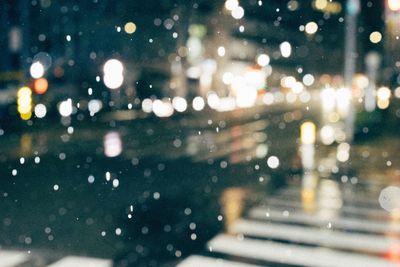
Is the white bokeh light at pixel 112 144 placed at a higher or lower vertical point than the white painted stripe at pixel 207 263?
higher

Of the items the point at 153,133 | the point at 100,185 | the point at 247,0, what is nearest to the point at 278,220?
the point at 100,185

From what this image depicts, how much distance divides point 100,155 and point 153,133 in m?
9.76

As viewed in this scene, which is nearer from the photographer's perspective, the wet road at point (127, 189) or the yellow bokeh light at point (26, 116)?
the wet road at point (127, 189)

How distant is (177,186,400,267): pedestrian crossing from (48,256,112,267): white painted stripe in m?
→ 0.77

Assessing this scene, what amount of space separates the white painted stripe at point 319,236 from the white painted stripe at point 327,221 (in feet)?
1.20

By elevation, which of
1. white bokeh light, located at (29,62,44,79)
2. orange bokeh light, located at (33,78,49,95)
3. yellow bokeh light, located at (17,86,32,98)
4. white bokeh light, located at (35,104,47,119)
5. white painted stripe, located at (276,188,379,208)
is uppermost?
white bokeh light, located at (29,62,44,79)

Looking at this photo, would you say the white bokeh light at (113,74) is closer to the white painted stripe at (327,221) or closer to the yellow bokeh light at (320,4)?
the white painted stripe at (327,221)

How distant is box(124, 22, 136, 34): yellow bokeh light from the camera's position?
53269 mm

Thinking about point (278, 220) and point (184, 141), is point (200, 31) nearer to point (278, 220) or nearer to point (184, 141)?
point (184, 141)

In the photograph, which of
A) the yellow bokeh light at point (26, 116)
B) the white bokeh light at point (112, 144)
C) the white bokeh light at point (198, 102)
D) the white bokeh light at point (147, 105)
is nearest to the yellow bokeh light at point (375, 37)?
the white bokeh light at point (112, 144)

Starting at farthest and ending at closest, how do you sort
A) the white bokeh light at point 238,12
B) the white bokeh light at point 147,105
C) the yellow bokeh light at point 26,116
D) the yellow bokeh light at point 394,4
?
the white bokeh light at point 238,12 → the white bokeh light at point 147,105 → the yellow bokeh light at point 26,116 → the yellow bokeh light at point 394,4

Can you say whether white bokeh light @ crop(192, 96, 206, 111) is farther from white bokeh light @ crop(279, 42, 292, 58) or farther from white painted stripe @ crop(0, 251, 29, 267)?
white bokeh light @ crop(279, 42, 292, 58)

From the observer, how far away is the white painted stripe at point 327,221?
25.6 ft

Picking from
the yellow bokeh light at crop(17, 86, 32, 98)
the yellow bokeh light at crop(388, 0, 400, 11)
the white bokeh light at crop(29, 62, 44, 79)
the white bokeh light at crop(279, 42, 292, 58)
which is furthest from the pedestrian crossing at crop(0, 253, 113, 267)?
the white bokeh light at crop(279, 42, 292, 58)
